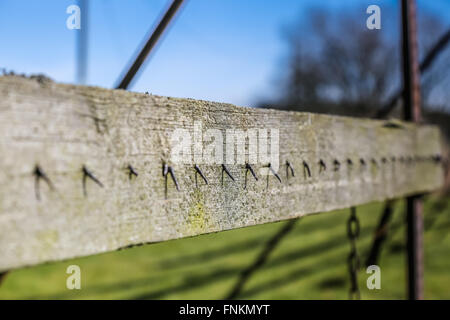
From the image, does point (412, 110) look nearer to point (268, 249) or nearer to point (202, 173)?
point (268, 249)

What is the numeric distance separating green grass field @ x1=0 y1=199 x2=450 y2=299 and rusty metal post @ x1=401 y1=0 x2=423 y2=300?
1013 millimetres

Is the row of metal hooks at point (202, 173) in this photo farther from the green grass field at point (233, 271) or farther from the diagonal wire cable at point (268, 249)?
the green grass field at point (233, 271)

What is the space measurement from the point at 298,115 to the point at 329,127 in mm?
169

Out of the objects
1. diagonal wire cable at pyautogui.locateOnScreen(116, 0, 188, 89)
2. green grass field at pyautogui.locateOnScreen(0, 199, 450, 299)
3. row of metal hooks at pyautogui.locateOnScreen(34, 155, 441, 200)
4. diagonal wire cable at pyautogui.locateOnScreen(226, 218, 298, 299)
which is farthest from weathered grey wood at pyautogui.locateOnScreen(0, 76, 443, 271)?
green grass field at pyautogui.locateOnScreen(0, 199, 450, 299)

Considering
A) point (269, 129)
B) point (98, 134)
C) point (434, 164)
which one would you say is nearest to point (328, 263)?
point (434, 164)

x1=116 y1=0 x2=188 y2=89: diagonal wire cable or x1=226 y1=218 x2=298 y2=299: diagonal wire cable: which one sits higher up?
x1=116 y1=0 x2=188 y2=89: diagonal wire cable

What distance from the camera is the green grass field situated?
2.84 meters

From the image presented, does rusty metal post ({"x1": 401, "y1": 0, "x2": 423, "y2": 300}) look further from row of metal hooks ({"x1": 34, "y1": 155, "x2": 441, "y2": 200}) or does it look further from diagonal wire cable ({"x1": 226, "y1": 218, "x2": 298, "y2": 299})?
diagonal wire cable ({"x1": 226, "y1": 218, "x2": 298, "y2": 299})

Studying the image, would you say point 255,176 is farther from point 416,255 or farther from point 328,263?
point 328,263

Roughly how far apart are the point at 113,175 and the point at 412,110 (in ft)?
4.91

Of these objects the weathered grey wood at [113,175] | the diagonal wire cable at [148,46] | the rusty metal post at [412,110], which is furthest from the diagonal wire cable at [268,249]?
the diagonal wire cable at [148,46]

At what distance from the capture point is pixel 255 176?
0.95 metres

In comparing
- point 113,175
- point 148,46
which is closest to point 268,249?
point 148,46

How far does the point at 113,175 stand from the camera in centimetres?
70
